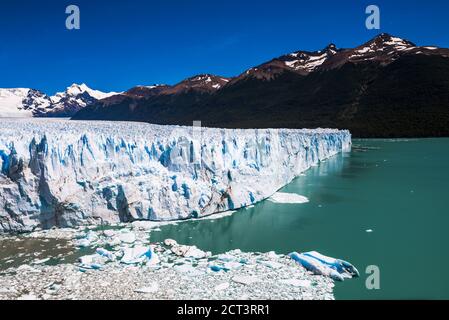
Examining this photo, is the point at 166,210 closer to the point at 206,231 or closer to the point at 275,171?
the point at 206,231

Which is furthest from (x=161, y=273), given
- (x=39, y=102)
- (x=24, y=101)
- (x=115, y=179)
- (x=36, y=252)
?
(x=24, y=101)

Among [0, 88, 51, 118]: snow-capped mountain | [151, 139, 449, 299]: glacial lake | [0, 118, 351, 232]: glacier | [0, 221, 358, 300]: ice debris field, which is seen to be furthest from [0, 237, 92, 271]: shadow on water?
[0, 88, 51, 118]: snow-capped mountain

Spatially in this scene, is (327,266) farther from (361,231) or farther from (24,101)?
(24,101)

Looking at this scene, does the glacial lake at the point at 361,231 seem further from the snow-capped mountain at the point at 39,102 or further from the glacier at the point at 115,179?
the snow-capped mountain at the point at 39,102

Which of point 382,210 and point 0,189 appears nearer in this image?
point 0,189

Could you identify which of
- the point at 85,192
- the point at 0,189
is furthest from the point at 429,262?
the point at 0,189

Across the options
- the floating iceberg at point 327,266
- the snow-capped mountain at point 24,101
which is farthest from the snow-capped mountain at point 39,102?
the floating iceberg at point 327,266
